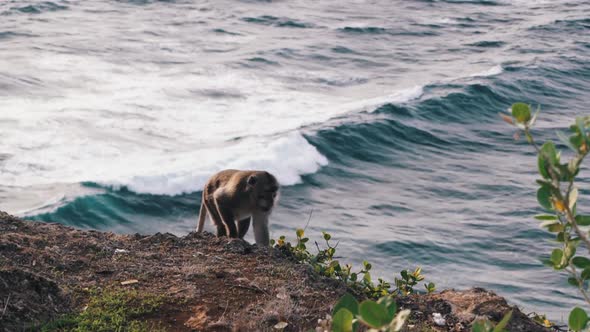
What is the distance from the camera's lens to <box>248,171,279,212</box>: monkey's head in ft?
28.1

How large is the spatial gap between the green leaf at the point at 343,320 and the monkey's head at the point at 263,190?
238 inches

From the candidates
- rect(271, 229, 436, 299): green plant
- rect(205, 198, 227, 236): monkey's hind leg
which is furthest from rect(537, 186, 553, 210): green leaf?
rect(205, 198, 227, 236): monkey's hind leg

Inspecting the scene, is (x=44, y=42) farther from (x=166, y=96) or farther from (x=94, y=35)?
(x=166, y=96)

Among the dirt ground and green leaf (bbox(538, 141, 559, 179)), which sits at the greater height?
green leaf (bbox(538, 141, 559, 179))

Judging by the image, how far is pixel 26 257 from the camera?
19.7 ft

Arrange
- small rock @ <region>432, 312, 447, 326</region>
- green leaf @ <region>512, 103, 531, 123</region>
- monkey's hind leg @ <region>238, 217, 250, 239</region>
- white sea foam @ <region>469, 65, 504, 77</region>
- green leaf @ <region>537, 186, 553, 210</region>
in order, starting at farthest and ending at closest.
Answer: white sea foam @ <region>469, 65, 504, 77</region> → monkey's hind leg @ <region>238, 217, 250, 239</region> → small rock @ <region>432, 312, 447, 326</region> → green leaf @ <region>537, 186, 553, 210</region> → green leaf @ <region>512, 103, 531, 123</region>

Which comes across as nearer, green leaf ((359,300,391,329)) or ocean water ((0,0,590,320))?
green leaf ((359,300,391,329))

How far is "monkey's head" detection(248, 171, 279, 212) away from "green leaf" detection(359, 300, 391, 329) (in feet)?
20.6

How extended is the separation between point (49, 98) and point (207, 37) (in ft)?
33.2

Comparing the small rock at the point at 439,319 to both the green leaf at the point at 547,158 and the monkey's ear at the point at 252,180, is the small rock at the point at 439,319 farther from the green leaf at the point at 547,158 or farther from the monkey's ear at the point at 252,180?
the green leaf at the point at 547,158

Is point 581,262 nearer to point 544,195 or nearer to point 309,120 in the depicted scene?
point 544,195

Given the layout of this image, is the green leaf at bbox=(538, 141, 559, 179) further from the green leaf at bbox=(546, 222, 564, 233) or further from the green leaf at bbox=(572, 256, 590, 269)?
the green leaf at bbox=(572, 256, 590, 269)

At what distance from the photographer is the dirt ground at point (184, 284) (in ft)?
17.5

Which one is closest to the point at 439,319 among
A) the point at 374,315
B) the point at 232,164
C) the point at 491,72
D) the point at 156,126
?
the point at 374,315
